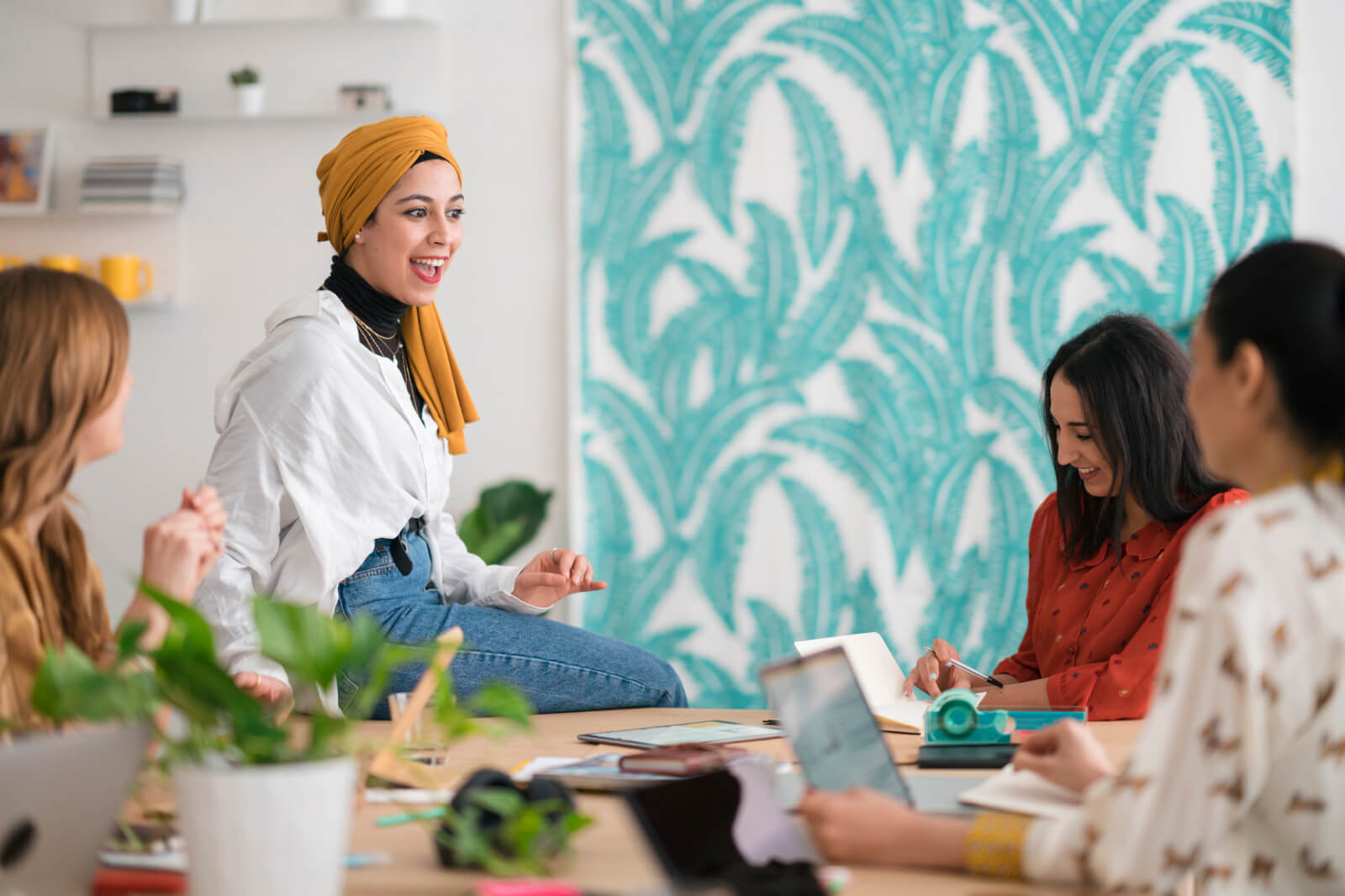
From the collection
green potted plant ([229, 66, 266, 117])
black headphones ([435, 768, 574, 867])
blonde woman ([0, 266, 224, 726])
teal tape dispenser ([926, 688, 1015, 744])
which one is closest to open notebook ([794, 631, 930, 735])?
teal tape dispenser ([926, 688, 1015, 744])

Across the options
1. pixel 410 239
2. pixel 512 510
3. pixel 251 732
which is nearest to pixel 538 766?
pixel 251 732

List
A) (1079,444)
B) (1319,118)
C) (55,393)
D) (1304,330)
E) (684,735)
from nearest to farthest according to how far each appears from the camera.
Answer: (1304,330)
(55,393)
(684,735)
(1079,444)
(1319,118)

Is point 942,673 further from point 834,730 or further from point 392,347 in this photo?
point 392,347

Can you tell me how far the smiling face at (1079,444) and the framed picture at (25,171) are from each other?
2.99 m

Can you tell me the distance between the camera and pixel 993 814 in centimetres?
109

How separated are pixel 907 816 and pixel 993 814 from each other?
0.29 feet

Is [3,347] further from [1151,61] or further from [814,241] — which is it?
[1151,61]

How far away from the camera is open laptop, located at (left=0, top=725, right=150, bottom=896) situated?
2.80 ft

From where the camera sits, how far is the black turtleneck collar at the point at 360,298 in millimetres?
2275

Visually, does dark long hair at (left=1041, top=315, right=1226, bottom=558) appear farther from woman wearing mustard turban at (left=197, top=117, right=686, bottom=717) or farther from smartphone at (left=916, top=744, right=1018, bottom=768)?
woman wearing mustard turban at (left=197, top=117, right=686, bottom=717)

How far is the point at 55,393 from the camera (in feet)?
4.16

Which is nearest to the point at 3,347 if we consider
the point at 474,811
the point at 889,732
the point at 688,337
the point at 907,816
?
the point at 474,811

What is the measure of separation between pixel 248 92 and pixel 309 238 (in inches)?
17.1

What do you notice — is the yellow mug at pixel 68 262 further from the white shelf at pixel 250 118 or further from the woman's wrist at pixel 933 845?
the woman's wrist at pixel 933 845
